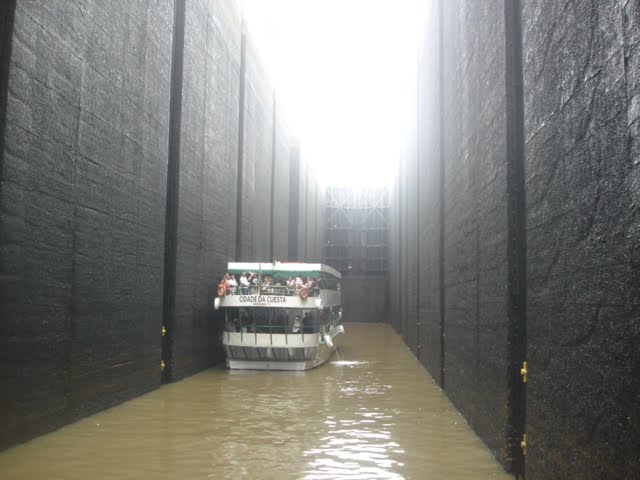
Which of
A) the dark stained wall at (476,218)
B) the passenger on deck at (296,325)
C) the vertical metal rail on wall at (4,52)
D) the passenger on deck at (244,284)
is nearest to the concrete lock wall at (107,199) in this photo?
the vertical metal rail on wall at (4,52)

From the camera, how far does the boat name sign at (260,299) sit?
19406 millimetres

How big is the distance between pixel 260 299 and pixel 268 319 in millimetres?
821

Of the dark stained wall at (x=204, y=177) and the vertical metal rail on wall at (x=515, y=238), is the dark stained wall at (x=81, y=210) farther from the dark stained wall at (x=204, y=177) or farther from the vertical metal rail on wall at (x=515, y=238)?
the vertical metal rail on wall at (x=515, y=238)

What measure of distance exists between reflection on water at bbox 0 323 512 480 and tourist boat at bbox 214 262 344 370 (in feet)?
8.82

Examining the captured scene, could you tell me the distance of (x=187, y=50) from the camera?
17.4 m

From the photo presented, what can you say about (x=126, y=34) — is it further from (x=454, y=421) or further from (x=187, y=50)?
(x=454, y=421)

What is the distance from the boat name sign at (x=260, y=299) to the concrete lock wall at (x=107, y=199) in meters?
1.21

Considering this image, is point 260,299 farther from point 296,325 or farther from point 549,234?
point 549,234

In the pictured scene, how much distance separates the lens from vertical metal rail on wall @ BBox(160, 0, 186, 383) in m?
16.3

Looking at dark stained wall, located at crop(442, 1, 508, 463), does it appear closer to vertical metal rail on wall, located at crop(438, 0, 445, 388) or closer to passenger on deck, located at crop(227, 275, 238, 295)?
vertical metal rail on wall, located at crop(438, 0, 445, 388)

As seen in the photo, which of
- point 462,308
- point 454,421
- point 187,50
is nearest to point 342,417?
point 454,421

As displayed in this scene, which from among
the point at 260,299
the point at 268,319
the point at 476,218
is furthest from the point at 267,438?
the point at 268,319

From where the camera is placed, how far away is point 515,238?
7.73 meters

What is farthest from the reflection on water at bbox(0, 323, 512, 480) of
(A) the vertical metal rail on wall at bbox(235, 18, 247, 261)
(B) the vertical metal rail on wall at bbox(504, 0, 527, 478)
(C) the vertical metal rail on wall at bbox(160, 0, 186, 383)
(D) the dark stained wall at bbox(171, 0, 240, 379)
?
(A) the vertical metal rail on wall at bbox(235, 18, 247, 261)
